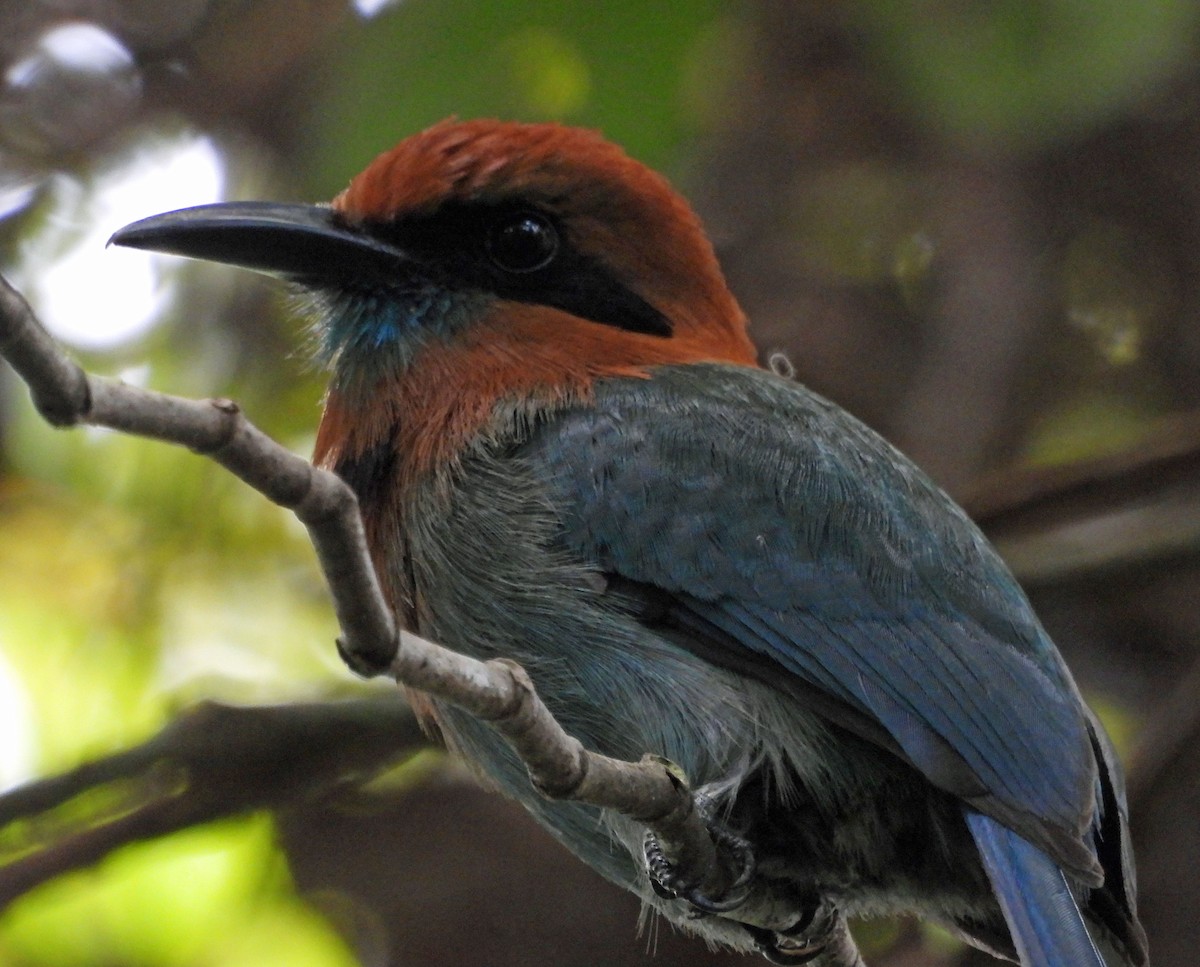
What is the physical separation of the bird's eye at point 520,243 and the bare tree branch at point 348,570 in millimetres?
1452

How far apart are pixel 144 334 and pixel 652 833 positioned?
3418mm

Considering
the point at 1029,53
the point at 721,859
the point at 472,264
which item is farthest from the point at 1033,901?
the point at 1029,53

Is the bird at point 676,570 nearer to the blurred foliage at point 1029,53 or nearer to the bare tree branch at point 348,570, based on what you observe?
the bare tree branch at point 348,570

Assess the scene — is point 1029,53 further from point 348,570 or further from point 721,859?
point 348,570

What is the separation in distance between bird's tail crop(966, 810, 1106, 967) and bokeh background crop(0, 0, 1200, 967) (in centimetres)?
172

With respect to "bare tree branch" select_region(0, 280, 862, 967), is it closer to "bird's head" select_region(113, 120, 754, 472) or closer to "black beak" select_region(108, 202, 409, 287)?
"bird's head" select_region(113, 120, 754, 472)

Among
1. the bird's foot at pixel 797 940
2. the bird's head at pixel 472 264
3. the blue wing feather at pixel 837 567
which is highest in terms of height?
the bird's head at pixel 472 264

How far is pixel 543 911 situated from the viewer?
478 centimetres

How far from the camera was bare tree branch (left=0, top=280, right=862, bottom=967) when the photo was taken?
160cm

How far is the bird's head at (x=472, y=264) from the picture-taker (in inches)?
137

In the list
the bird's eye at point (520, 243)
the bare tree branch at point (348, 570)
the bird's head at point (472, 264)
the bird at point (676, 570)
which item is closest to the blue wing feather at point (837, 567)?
the bird at point (676, 570)

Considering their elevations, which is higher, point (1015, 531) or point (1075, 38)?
point (1075, 38)

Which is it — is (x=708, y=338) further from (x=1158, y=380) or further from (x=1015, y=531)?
(x=1158, y=380)

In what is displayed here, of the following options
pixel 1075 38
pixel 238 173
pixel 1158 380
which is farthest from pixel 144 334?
pixel 1158 380
